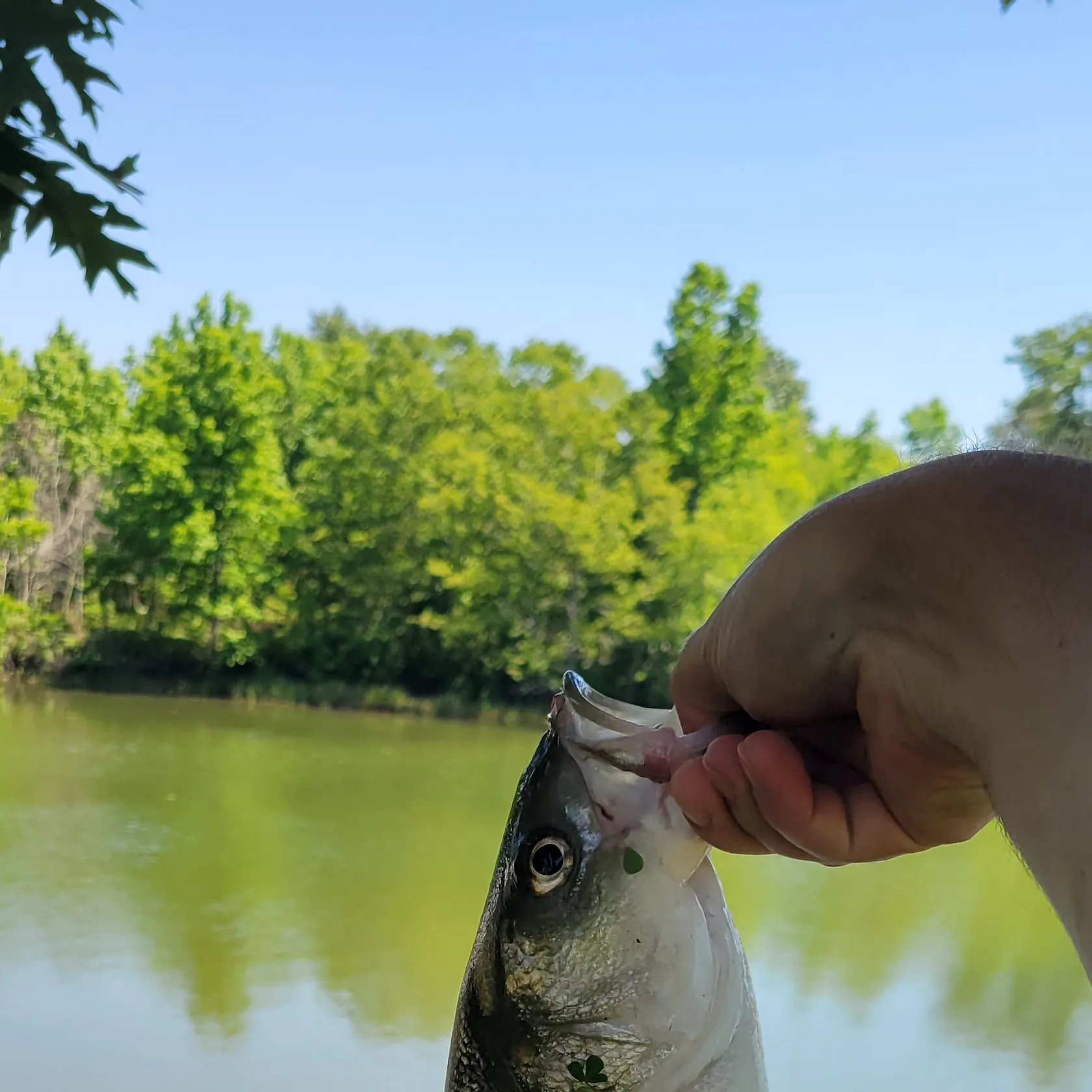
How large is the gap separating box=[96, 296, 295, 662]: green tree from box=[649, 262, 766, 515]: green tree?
6.64 meters

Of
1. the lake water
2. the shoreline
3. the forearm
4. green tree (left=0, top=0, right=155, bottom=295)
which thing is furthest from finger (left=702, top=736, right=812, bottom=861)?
the shoreline

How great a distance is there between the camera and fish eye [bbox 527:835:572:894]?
0.87 m

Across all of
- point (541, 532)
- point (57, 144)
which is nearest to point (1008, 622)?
point (57, 144)

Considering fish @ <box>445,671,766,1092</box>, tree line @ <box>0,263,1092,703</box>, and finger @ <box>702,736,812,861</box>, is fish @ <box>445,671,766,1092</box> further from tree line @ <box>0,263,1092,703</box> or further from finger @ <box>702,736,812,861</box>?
tree line @ <box>0,263,1092,703</box>

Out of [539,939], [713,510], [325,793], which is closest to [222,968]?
[325,793]

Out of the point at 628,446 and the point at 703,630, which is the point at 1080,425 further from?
the point at 628,446

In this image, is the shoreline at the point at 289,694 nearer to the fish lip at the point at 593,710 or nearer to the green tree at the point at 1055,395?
the green tree at the point at 1055,395

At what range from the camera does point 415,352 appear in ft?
57.0

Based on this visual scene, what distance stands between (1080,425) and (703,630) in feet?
1.55

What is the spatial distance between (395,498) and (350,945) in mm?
10955

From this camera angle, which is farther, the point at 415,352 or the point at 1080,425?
the point at 415,352

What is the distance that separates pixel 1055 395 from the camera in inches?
88.0

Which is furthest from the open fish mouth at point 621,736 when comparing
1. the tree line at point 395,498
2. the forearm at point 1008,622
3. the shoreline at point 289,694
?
the shoreline at point 289,694

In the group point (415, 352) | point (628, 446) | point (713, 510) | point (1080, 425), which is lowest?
point (1080, 425)
